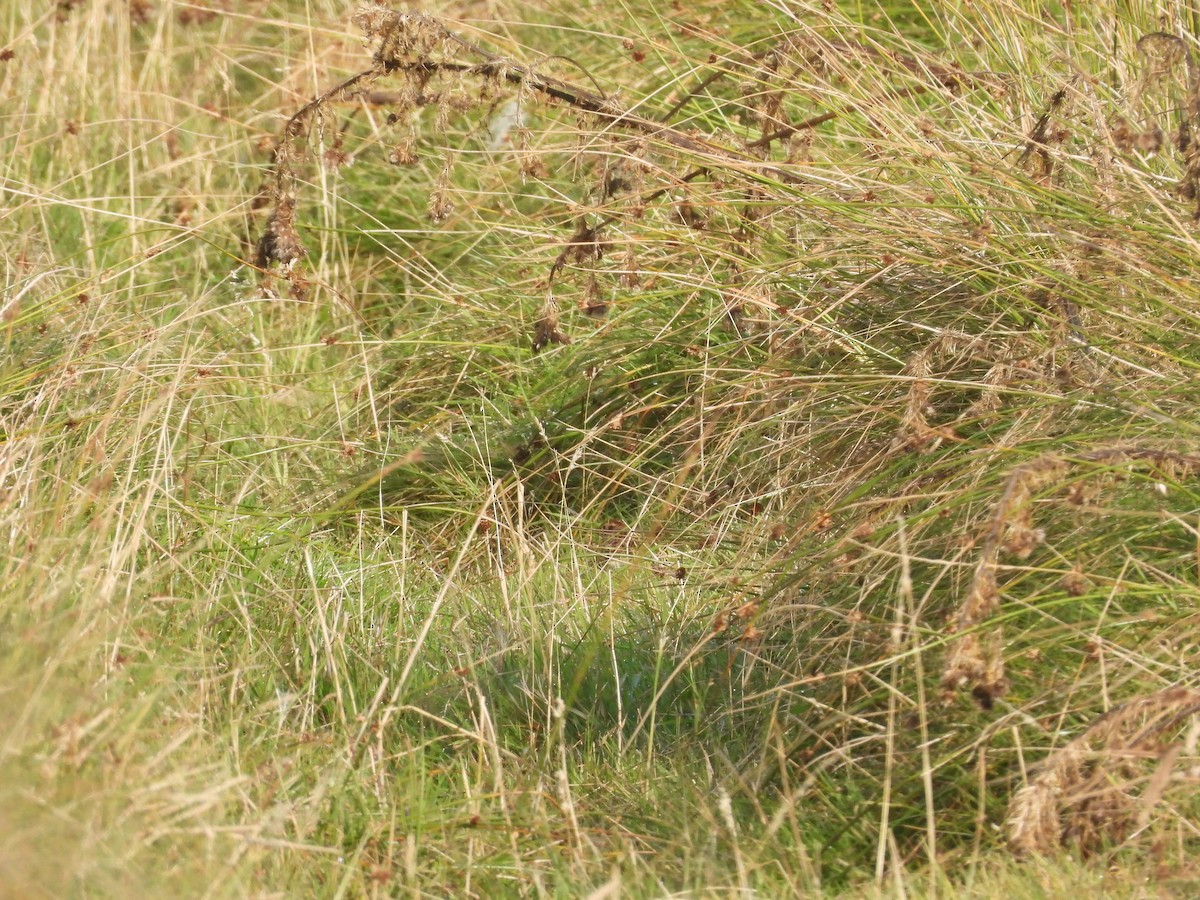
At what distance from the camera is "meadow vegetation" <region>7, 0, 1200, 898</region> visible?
237 centimetres

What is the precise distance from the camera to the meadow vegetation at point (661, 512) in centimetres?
237

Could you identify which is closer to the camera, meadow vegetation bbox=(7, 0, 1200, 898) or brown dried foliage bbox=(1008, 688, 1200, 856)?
brown dried foliage bbox=(1008, 688, 1200, 856)

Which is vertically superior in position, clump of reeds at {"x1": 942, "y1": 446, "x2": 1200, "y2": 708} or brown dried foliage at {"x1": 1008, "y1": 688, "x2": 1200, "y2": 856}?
clump of reeds at {"x1": 942, "y1": 446, "x2": 1200, "y2": 708}

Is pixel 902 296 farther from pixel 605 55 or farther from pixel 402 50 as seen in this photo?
pixel 605 55

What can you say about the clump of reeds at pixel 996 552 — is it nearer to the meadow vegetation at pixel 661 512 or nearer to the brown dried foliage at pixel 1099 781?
the meadow vegetation at pixel 661 512

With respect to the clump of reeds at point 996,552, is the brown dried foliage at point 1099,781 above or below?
below

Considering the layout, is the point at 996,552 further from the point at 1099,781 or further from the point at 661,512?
the point at 661,512

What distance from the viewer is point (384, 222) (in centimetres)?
Result: 499

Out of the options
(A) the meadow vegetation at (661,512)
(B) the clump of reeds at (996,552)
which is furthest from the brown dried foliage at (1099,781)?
(B) the clump of reeds at (996,552)

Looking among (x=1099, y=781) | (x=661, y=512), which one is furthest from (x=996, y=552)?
(x=661, y=512)

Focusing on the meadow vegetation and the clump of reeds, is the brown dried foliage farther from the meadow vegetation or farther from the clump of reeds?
the clump of reeds

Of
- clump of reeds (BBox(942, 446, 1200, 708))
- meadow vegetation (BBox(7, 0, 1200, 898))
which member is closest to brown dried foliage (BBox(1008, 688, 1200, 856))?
meadow vegetation (BBox(7, 0, 1200, 898))

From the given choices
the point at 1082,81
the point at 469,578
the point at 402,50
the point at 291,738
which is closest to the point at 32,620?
the point at 291,738

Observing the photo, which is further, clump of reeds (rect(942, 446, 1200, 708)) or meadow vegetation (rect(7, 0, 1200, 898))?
meadow vegetation (rect(7, 0, 1200, 898))
